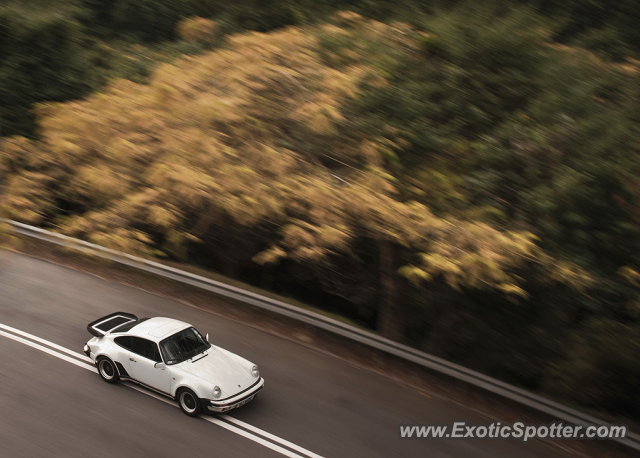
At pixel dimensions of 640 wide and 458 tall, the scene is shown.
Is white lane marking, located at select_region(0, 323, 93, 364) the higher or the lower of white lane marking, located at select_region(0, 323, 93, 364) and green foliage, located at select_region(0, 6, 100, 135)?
the lower

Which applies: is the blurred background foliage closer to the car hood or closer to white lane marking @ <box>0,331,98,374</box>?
the car hood

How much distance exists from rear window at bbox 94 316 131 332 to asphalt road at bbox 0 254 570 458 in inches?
30.8

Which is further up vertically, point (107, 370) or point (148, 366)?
point (148, 366)

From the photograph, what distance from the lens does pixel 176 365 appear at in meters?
8.66

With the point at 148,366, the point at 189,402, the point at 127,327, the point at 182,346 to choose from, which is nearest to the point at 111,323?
the point at 127,327

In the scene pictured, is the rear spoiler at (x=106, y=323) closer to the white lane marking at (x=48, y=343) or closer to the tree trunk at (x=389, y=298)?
the white lane marking at (x=48, y=343)

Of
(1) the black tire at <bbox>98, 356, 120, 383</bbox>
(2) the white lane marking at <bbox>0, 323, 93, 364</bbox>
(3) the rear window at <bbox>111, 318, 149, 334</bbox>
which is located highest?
(3) the rear window at <bbox>111, 318, 149, 334</bbox>

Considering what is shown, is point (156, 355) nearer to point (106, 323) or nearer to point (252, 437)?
point (106, 323)

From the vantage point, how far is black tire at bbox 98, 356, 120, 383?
358 inches

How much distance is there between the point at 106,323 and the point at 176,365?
211 centimetres

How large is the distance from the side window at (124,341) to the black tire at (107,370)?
34 cm

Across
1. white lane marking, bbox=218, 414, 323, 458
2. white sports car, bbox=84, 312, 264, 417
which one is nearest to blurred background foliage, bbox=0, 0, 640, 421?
white sports car, bbox=84, 312, 264, 417

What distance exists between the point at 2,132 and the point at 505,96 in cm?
1420

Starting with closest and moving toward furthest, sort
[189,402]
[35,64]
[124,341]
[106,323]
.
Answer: [189,402]
[124,341]
[106,323]
[35,64]
